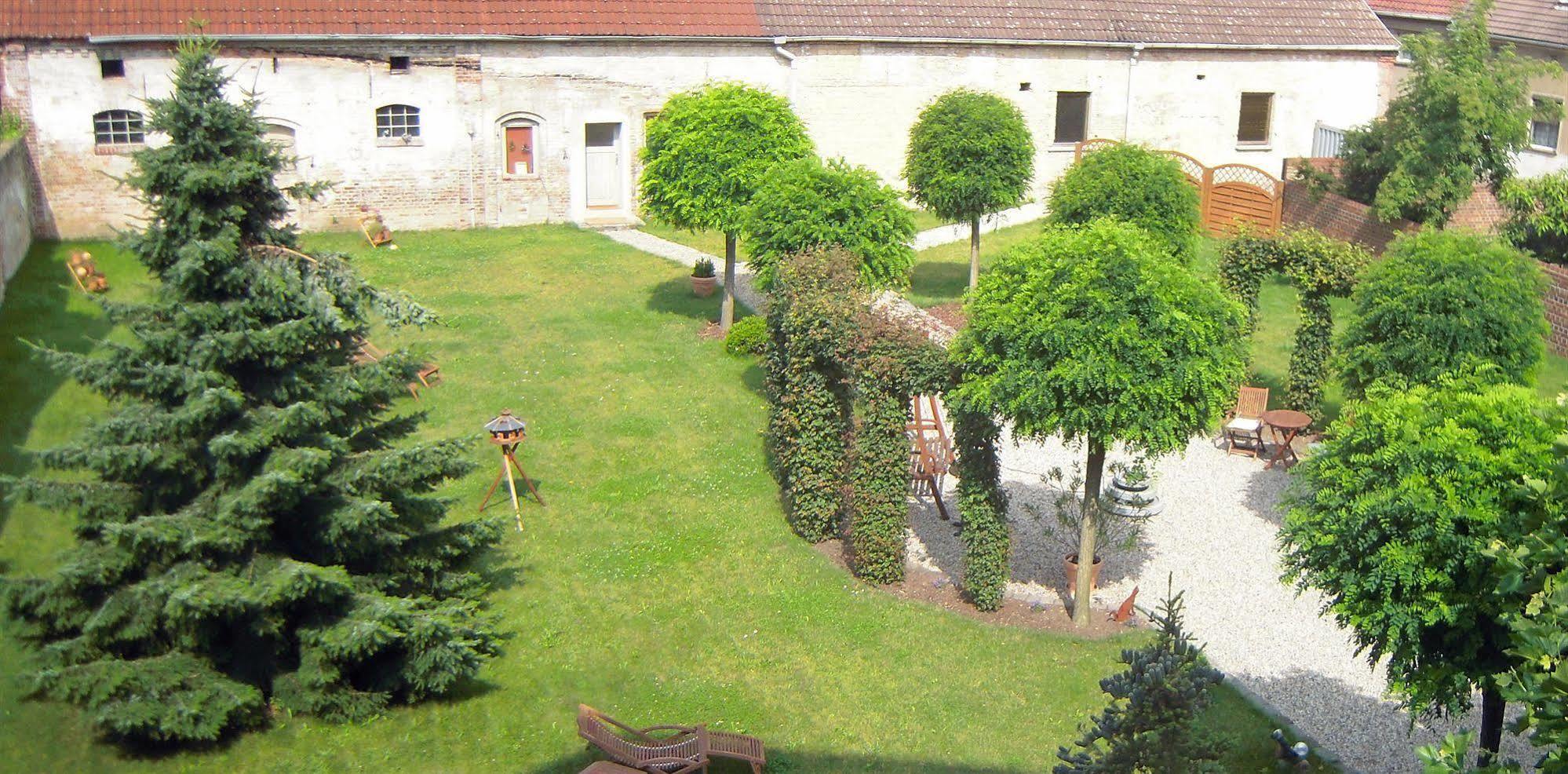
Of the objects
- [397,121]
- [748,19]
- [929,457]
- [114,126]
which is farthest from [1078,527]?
[114,126]

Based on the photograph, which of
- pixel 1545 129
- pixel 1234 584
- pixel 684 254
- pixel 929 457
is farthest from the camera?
pixel 1545 129

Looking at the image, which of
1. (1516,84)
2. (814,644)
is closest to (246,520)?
(814,644)

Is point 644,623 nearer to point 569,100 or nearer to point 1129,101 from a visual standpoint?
point 569,100

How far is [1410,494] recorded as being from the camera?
9.92 meters

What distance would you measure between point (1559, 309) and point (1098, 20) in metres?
11.7

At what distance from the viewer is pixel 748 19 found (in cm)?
2858

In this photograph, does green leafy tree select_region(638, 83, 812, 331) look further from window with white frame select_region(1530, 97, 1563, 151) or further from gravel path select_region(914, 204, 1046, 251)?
window with white frame select_region(1530, 97, 1563, 151)

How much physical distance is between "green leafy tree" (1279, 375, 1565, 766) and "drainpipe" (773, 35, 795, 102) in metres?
19.5

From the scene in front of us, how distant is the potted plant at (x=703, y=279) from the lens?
79.0 feet

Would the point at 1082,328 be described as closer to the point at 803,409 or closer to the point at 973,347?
the point at 973,347

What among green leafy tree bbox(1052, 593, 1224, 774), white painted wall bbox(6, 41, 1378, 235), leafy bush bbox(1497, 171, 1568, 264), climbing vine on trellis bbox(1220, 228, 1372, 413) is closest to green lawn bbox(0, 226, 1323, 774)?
green leafy tree bbox(1052, 593, 1224, 774)

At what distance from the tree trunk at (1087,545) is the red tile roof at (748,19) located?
52.7ft

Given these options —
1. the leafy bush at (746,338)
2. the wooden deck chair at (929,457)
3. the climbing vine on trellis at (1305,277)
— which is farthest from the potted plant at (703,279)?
the climbing vine on trellis at (1305,277)

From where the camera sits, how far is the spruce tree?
37.0 ft
